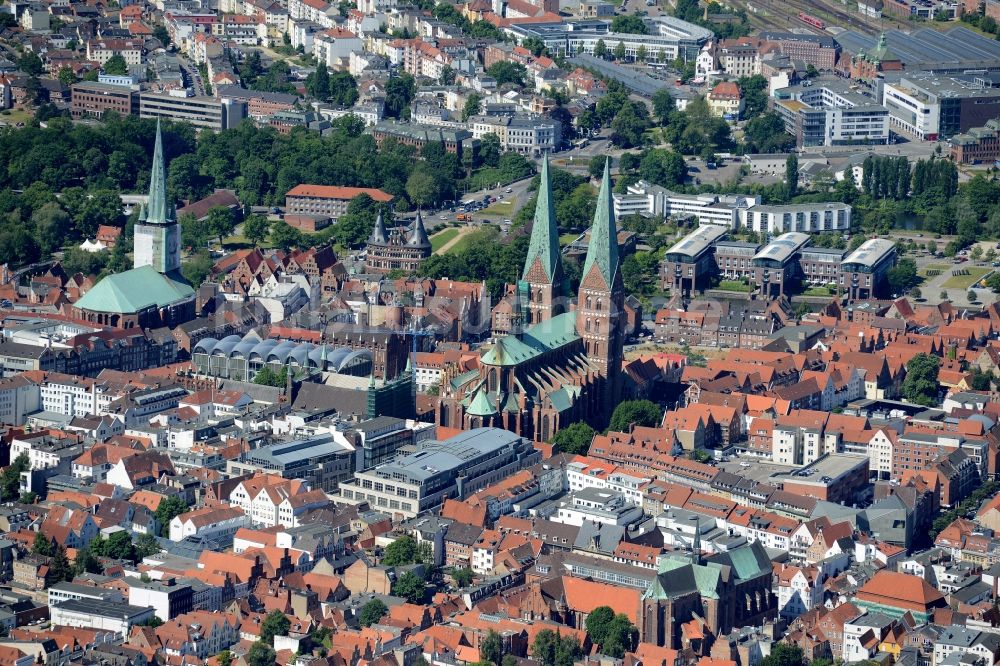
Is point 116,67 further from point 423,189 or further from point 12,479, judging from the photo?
point 12,479

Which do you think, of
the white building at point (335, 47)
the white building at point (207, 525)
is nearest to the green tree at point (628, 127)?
the white building at point (335, 47)

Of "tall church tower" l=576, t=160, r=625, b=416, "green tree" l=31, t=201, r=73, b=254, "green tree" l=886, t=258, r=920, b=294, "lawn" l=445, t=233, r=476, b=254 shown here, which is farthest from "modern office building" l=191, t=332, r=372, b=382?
"green tree" l=886, t=258, r=920, b=294

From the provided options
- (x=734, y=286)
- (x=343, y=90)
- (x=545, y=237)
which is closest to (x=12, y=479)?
(x=545, y=237)

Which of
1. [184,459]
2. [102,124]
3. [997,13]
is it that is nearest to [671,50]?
[997,13]

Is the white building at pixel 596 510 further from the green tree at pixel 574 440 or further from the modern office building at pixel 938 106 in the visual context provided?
the modern office building at pixel 938 106

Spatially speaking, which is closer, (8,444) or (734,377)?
(8,444)

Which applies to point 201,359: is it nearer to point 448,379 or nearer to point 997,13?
point 448,379

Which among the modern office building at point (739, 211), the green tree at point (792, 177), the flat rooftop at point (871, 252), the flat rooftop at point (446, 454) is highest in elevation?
the green tree at point (792, 177)

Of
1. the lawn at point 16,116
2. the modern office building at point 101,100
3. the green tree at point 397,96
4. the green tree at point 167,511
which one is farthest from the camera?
the green tree at point 397,96
